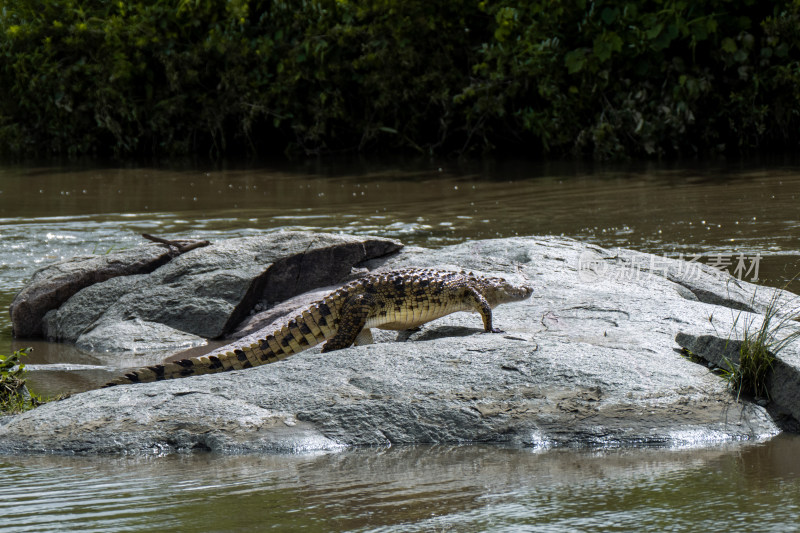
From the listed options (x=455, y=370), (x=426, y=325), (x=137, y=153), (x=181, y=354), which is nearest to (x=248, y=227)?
(x=181, y=354)

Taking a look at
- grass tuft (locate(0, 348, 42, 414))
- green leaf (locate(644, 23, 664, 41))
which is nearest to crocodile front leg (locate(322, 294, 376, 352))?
grass tuft (locate(0, 348, 42, 414))

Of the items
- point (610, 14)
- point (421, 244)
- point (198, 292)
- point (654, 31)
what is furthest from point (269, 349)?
point (610, 14)

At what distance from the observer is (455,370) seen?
14.4 ft

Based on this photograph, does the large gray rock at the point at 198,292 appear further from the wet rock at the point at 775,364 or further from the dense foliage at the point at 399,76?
the dense foliage at the point at 399,76

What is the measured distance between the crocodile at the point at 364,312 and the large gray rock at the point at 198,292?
1.41m

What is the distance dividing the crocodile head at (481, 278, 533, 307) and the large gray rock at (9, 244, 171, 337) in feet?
10.0

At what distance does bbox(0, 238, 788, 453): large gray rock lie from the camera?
4.04 metres

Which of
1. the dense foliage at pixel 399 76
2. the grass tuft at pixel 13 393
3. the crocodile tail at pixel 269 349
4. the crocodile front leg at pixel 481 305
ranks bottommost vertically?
the grass tuft at pixel 13 393

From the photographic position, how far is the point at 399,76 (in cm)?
1803

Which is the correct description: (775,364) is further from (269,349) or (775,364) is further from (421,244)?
(421,244)

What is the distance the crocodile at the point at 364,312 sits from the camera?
534 centimetres

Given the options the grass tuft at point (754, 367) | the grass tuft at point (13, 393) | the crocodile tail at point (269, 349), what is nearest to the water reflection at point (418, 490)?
the grass tuft at point (754, 367)

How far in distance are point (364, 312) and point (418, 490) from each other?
1.98 meters

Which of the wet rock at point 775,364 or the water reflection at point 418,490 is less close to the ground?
the wet rock at point 775,364
